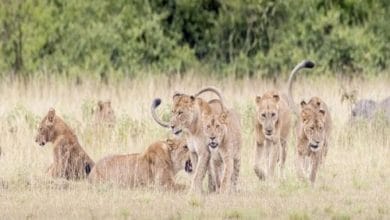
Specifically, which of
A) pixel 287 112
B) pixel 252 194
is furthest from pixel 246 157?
pixel 252 194

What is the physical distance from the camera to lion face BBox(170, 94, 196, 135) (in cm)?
1149

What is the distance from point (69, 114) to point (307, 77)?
6.32 m

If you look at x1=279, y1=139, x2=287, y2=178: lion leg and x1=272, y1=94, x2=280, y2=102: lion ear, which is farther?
x1=279, y1=139, x2=287, y2=178: lion leg

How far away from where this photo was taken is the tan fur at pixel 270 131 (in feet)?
41.0

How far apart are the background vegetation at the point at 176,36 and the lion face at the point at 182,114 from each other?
427 inches

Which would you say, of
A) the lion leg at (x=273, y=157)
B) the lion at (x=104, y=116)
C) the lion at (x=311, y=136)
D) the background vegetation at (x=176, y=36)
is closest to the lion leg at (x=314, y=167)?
the lion at (x=311, y=136)

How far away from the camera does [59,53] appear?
2338cm

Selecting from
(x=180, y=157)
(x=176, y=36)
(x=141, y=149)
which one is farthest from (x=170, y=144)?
(x=176, y=36)

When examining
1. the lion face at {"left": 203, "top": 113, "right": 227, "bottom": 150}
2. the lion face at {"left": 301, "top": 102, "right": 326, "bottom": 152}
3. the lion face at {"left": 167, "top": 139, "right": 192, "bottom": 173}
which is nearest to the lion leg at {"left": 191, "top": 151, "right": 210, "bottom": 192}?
the lion face at {"left": 203, "top": 113, "right": 227, "bottom": 150}

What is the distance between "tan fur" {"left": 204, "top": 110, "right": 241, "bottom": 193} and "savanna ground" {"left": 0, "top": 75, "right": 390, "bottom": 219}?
202 mm

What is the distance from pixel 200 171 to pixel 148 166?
843mm

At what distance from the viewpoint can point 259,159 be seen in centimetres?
1289

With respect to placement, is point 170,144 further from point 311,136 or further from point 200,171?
point 311,136

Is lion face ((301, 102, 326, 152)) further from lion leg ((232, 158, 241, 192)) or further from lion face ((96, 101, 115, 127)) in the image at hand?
lion face ((96, 101, 115, 127))
